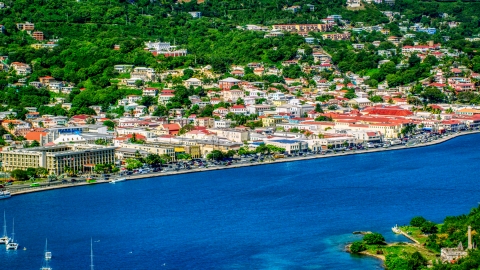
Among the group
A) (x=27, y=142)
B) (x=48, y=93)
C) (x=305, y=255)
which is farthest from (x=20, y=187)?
(x=48, y=93)

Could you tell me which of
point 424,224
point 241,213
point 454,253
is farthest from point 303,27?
point 454,253

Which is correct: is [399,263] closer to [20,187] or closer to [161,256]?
[161,256]

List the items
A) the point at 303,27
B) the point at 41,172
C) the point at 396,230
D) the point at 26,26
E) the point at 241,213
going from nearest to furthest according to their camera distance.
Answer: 1. the point at 396,230
2. the point at 241,213
3. the point at 41,172
4. the point at 26,26
5. the point at 303,27

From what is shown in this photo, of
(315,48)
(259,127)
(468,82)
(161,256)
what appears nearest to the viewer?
(161,256)

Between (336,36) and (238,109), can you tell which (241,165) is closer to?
(238,109)

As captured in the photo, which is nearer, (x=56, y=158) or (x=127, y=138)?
(x=56, y=158)

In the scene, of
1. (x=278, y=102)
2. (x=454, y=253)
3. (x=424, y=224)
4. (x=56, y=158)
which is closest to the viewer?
(x=454, y=253)
